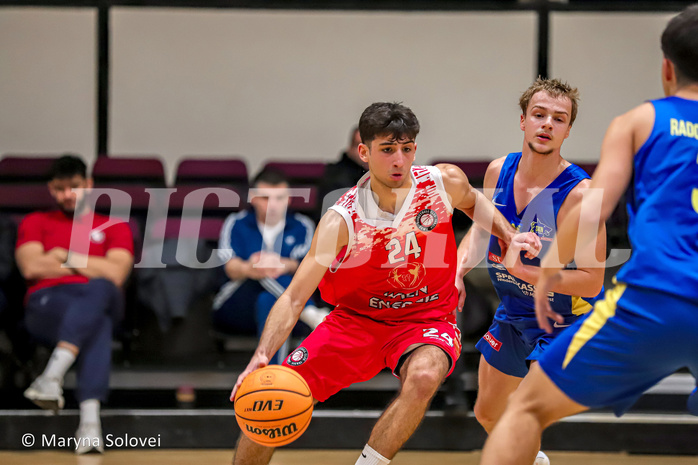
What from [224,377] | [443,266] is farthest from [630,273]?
[224,377]

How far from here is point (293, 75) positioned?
21.7 feet

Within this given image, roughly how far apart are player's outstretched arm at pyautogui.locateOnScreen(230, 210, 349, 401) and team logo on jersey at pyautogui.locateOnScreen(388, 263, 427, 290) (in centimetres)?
25

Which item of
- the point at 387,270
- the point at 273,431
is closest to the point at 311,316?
the point at 387,270

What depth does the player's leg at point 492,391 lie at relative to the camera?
3.59 m

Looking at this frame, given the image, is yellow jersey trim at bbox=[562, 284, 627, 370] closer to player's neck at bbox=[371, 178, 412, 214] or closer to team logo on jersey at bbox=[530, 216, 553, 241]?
team logo on jersey at bbox=[530, 216, 553, 241]

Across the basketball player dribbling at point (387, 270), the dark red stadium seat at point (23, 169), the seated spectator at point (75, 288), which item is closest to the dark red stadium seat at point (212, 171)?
the seated spectator at point (75, 288)

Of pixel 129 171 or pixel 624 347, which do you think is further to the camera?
pixel 129 171

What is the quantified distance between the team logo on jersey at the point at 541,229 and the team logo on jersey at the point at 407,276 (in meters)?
0.51

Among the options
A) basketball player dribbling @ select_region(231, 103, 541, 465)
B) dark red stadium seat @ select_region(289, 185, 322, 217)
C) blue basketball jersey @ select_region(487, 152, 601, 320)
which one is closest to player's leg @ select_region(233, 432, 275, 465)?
basketball player dribbling @ select_region(231, 103, 541, 465)

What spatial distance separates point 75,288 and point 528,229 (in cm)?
290

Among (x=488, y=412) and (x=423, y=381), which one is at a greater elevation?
(x=423, y=381)

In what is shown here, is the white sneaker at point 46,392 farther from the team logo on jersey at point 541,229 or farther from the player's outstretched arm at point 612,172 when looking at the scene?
the player's outstretched arm at point 612,172

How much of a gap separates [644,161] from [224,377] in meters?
3.72

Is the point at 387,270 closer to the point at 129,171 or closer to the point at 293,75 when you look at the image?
the point at 129,171
